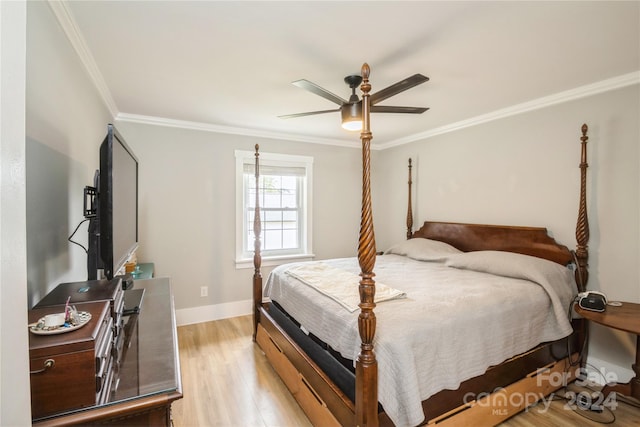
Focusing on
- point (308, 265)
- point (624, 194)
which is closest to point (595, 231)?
point (624, 194)

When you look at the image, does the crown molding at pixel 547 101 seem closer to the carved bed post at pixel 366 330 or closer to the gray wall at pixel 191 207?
the gray wall at pixel 191 207

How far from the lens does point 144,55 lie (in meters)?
1.95

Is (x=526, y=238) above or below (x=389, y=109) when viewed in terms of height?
below

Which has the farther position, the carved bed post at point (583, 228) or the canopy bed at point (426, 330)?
the carved bed post at point (583, 228)

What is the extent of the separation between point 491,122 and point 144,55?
10.7 ft

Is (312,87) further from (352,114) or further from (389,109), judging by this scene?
(389,109)

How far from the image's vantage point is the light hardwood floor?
6.43ft

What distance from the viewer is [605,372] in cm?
239

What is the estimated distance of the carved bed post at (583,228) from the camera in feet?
7.99

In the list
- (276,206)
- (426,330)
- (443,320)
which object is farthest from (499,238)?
(276,206)

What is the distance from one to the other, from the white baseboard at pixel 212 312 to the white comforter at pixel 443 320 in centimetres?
130

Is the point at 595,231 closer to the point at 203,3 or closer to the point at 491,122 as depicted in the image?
the point at 491,122

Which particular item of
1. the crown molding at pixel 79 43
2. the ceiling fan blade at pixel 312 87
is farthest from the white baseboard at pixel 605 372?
the crown molding at pixel 79 43

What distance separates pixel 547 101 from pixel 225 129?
3369mm
